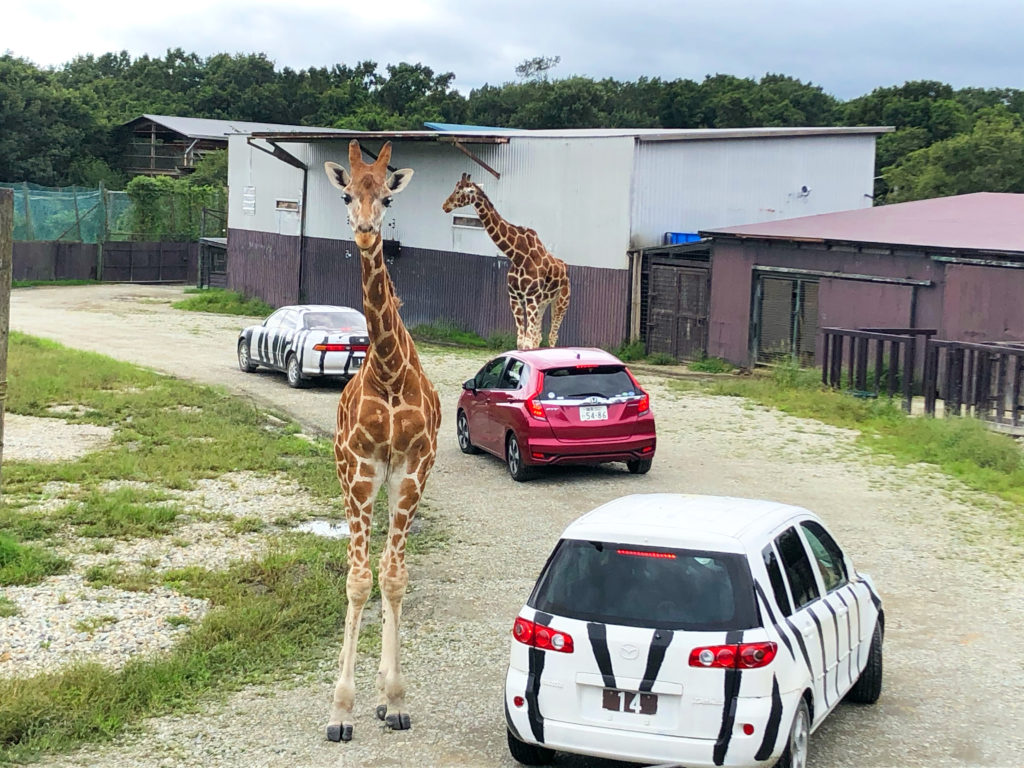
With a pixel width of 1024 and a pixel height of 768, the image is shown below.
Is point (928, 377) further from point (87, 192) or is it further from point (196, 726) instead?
point (87, 192)

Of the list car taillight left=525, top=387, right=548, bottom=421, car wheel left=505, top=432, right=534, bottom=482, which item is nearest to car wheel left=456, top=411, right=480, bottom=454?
car wheel left=505, top=432, right=534, bottom=482

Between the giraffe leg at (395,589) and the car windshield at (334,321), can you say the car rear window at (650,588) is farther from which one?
the car windshield at (334,321)

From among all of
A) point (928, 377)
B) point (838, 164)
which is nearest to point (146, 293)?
point (838, 164)

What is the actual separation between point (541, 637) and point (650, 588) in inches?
26.2

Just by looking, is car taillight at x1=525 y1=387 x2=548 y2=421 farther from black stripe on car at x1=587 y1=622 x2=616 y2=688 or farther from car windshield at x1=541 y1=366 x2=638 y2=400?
black stripe on car at x1=587 y1=622 x2=616 y2=688

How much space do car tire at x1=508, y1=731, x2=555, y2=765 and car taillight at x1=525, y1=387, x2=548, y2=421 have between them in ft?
28.5

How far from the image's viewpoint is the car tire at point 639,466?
16734mm

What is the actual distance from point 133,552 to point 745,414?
12.5 m

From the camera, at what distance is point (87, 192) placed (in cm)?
5022

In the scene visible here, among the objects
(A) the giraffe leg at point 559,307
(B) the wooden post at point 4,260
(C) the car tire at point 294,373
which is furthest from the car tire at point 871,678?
(A) the giraffe leg at point 559,307

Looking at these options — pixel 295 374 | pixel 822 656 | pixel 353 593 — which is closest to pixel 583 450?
pixel 353 593

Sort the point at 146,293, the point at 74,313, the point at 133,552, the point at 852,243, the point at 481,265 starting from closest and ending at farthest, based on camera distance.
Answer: the point at 133,552
the point at 852,243
the point at 481,265
the point at 74,313
the point at 146,293

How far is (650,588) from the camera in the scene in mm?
7148

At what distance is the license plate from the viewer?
682 cm
